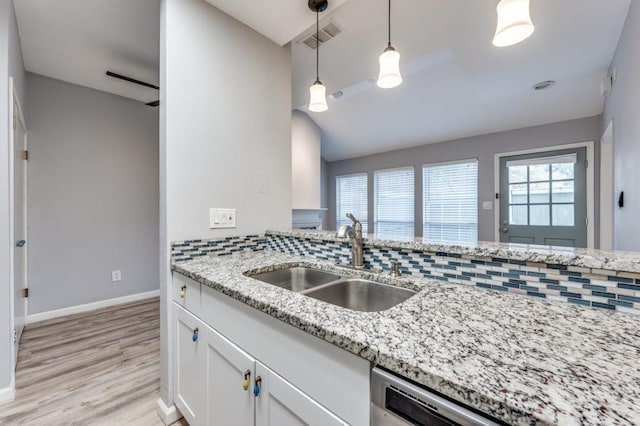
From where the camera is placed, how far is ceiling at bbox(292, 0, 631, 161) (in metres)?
2.12

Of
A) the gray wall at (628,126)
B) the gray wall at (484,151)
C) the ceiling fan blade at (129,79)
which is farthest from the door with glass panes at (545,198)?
the ceiling fan blade at (129,79)

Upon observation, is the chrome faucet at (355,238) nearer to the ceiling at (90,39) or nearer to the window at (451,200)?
the ceiling at (90,39)

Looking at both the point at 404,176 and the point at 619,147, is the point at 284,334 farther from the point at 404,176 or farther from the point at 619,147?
the point at 404,176

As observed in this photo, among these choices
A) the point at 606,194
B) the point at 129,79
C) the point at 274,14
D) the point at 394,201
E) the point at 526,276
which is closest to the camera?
the point at 526,276

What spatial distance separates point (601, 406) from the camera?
414 mm

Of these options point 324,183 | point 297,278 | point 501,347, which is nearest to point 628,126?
point 501,347

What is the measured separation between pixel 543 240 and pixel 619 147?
168 cm

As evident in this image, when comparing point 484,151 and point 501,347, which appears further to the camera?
point 484,151

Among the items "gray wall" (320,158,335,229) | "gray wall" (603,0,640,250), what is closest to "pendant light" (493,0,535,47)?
"gray wall" (603,0,640,250)

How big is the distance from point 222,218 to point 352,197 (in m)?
4.26

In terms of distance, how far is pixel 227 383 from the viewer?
1.08m

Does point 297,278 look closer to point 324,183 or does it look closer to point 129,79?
point 129,79

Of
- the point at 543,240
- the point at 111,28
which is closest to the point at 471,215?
the point at 543,240

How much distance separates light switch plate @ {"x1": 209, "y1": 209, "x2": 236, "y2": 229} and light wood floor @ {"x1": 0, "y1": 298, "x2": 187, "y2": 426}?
1.12 metres
